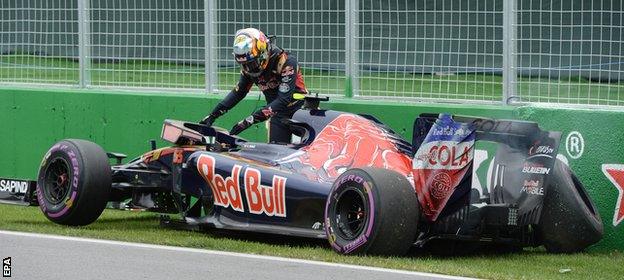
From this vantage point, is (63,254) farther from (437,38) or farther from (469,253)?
(437,38)

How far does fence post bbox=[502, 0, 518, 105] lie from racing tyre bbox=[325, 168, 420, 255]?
232 centimetres

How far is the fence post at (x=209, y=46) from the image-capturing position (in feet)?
46.7

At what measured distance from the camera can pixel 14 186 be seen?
12.7 meters

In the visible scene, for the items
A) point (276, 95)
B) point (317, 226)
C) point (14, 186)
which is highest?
point (276, 95)

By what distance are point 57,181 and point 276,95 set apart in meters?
2.09

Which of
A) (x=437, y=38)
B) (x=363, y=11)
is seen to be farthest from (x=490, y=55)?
(x=363, y=11)

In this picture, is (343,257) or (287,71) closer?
(343,257)

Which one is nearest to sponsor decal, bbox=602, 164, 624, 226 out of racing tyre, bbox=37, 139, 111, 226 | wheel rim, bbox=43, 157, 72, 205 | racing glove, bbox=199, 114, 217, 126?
racing glove, bbox=199, 114, 217, 126

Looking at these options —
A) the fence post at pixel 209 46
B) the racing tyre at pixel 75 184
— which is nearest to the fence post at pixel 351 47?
the fence post at pixel 209 46

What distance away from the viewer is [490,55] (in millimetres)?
12555

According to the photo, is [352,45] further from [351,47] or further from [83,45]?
[83,45]

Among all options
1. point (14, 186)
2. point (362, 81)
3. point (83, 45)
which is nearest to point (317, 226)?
point (362, 81)

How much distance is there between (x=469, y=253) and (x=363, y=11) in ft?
10.8

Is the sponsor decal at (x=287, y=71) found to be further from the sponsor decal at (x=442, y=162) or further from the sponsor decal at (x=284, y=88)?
the sponsor decal at (x=442, y=162)
